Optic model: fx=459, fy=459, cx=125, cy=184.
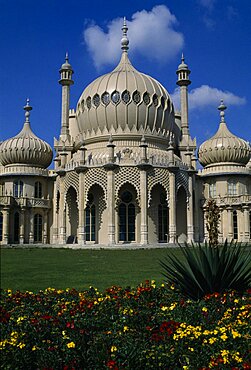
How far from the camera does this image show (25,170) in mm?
42312

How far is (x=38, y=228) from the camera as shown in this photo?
41.2 meters

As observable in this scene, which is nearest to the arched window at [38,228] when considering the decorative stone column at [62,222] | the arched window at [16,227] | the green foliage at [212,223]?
the arched window at [16,227]

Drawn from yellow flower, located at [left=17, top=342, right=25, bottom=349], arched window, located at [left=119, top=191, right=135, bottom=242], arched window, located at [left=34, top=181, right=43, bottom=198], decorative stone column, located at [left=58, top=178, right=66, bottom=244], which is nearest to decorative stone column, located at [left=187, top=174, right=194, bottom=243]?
arched window, located at [left=119, top=191, right=135, bottom=242]

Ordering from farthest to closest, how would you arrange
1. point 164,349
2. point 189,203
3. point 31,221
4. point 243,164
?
point 243,164, point 31,221, point 189,203, point 164,349

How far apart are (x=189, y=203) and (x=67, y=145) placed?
12.5m

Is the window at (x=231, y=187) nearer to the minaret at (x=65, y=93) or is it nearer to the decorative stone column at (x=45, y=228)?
the minaret at (x=65, y=93)

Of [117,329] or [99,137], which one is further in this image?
[99,137]

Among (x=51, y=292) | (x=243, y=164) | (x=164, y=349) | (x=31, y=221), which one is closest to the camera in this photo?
(x=164, y=349)

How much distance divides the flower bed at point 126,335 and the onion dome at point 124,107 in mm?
31611

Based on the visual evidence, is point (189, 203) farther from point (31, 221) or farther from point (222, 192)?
point (31, 221)

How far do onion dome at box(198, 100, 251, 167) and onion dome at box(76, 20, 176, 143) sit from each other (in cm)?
507

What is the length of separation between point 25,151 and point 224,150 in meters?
18.7

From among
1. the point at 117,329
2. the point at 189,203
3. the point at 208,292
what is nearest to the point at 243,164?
the point at 189,203

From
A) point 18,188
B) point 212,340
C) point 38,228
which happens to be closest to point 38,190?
point 18,188
